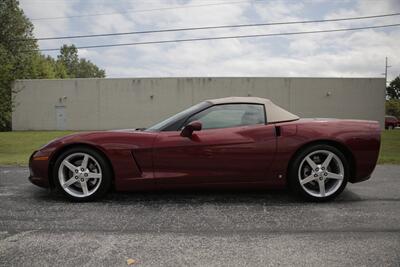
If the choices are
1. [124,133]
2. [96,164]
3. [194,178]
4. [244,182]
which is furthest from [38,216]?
[244,182]

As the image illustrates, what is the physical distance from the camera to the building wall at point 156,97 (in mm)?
29594

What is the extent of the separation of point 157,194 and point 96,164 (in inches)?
34.8

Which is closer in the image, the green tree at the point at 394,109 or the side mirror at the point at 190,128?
the side mirror at the point at 190,128

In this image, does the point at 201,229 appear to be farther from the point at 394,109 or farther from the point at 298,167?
the point at 394,109

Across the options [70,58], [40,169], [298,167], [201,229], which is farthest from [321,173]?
[70,58]

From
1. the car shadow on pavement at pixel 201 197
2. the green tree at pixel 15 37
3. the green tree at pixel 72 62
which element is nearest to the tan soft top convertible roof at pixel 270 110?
the car shadow on pavement at pixel 201 197

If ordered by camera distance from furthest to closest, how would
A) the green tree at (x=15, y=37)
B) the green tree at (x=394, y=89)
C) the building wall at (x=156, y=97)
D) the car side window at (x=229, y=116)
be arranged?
the green tree at (x=394, y=89)
the green tree at (x=15, y=37)
the building wall at (x=156, y=97)
the car side window at (x=229, y=116)

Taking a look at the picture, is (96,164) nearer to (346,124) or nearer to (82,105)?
(346,124)

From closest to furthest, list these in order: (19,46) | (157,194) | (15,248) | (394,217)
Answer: (15,248) < (394,217) < (157,194) < (19,46)

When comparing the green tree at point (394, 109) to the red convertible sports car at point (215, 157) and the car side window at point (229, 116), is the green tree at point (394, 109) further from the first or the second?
the car side window at point (229, 116)

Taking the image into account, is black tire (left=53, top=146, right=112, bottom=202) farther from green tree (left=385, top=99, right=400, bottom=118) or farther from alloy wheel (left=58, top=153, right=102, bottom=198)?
green tree (left=385, top=99, right=400, bottom=118)

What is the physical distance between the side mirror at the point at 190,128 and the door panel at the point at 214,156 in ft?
0.19

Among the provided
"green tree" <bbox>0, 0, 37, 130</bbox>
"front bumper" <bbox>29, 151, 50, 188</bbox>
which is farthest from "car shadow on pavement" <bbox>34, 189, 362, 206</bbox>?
"green tree" <bbox>0, 0, 37, 130</bbox>

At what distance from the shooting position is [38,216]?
3658 millimetres
